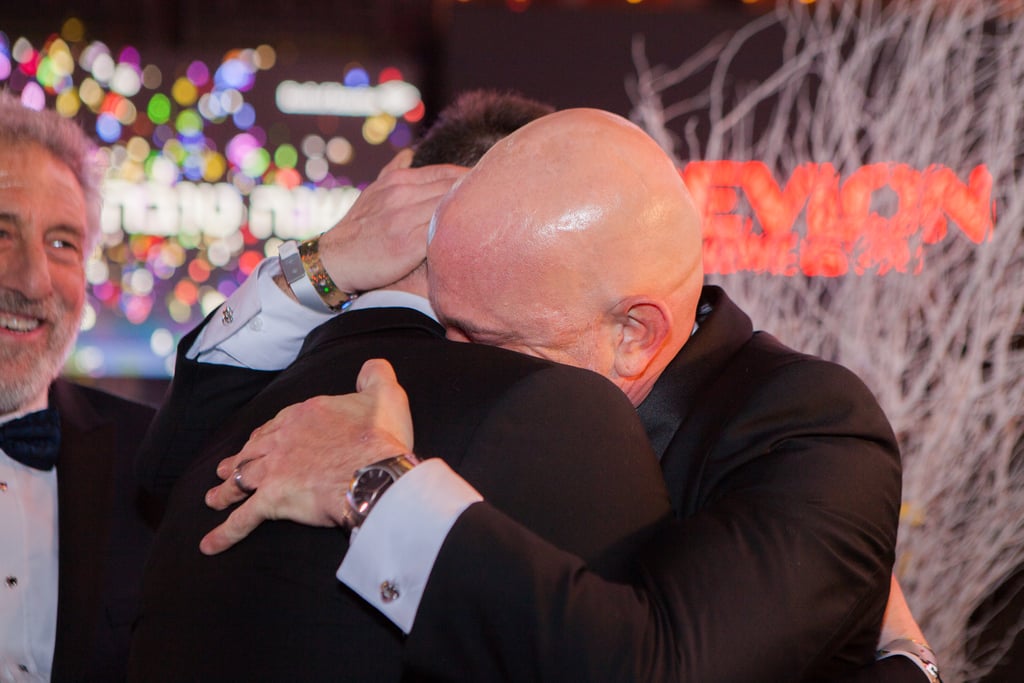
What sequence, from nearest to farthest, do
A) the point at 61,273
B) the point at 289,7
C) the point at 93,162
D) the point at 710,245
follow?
the point at 61,273
the point at 93,162
the point at 710,245
the point at 289,7

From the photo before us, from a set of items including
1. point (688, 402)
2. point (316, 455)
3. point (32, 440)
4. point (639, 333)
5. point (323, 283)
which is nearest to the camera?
point (316, 455)

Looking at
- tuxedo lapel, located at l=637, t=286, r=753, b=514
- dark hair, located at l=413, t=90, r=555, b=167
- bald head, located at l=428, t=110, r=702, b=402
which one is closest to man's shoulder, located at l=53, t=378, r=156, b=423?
dark hair, located at l=413, t=90, r=555, b=167

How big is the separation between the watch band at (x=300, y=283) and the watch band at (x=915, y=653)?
1057 mm

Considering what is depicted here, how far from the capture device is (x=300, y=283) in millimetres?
1726

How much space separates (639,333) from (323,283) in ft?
2.05

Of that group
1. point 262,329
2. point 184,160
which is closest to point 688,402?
point 262,329

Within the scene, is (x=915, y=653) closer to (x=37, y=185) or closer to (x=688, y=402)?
(x=688, y=402)

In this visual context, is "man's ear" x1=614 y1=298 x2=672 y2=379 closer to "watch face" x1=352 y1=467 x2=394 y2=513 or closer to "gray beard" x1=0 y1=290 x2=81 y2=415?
"watch face" x1=352 y1=467 x2=394 y2=513

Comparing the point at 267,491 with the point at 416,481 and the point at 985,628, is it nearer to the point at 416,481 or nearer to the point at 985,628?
the point at 416,481

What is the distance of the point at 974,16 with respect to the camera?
12.5ft

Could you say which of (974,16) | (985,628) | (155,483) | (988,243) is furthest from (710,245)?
(155,483)

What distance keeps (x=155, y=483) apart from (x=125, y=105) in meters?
3.20

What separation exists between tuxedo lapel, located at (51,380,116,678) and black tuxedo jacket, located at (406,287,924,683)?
1267mm

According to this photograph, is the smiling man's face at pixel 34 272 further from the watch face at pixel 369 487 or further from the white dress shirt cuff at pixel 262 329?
the watch face at pixel 369 487
